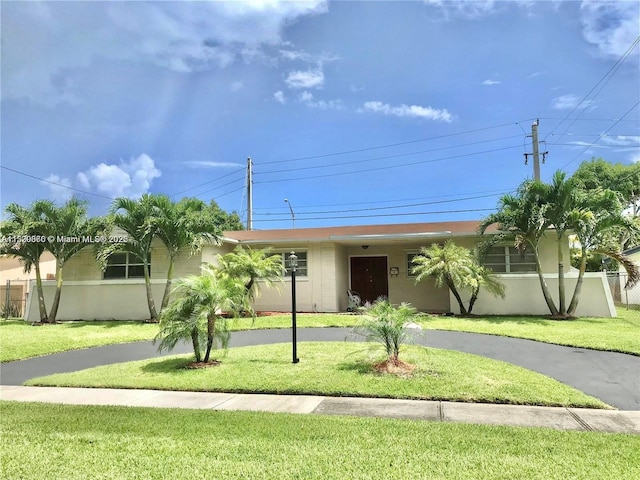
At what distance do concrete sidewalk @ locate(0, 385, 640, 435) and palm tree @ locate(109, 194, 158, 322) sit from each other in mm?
9114

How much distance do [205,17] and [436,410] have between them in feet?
30.4

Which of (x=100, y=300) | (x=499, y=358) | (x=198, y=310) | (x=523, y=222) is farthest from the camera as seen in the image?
(x=100, y=300)

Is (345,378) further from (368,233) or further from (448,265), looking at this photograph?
(368,233)

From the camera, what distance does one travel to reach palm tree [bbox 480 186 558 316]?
46.4ft

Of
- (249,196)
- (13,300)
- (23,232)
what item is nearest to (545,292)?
(23,232)

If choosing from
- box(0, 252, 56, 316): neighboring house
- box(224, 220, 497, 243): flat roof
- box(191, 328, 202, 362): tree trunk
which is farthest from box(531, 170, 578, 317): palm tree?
box(0, 252, 56, 316): neighboring house

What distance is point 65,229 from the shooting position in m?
16.4

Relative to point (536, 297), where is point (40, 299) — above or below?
above

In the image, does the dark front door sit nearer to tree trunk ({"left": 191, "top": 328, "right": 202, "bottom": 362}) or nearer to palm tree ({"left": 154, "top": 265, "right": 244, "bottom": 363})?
palm tree ({"left": 154, "top": 265, "right": 244, "bottom": 363})

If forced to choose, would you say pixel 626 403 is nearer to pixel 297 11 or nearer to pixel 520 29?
pixel 520 29

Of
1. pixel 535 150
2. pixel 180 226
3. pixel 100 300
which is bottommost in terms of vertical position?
pixel 100 300

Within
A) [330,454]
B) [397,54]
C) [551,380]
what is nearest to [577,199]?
[397,54]

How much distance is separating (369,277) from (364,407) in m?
14.4

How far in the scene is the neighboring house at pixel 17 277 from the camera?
2053 centimetres
